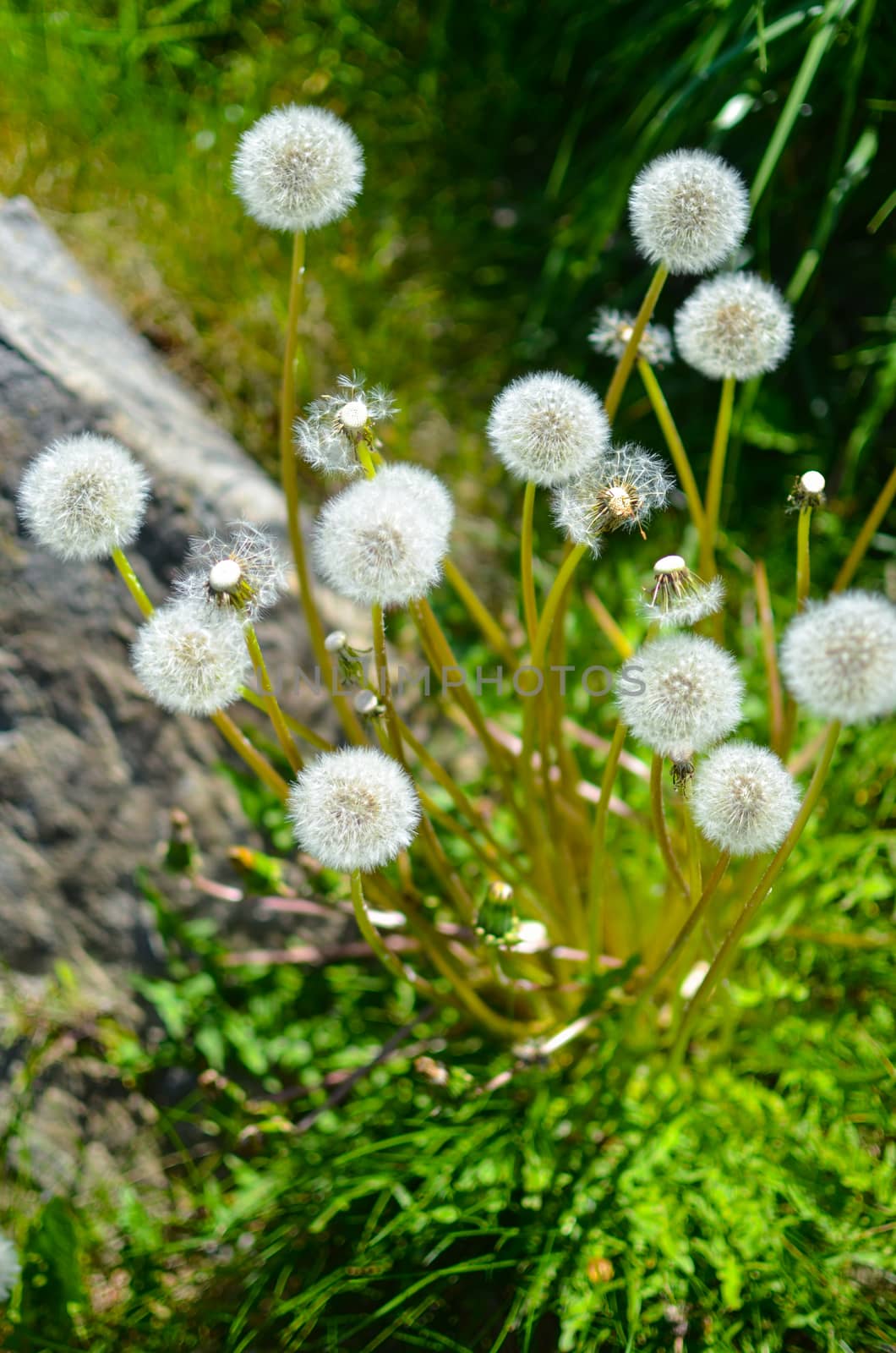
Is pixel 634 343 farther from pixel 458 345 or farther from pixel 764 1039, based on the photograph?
pixel 458 345

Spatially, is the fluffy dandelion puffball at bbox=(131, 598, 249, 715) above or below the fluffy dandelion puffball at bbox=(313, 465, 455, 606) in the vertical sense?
below

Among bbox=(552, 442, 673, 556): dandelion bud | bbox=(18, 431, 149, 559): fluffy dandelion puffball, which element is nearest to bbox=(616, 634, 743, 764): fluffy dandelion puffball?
bbox=(552, 442, 673, 556): dandelion bud

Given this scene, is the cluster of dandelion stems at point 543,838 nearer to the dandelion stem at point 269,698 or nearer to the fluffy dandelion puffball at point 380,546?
the dandelion stem at point 269,698

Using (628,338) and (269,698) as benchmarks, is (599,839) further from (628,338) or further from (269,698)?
(628,338)

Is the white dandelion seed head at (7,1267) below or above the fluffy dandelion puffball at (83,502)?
below

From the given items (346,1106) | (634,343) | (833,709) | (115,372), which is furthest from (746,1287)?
(115,372)

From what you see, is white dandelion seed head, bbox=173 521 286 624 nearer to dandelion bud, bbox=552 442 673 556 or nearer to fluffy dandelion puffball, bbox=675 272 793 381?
dandelion bud, bbox=552 442 673 556

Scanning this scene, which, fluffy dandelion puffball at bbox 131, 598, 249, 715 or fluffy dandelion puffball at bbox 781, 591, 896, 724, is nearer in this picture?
fluffy dandelion puffball at bbox 781, 591, 896, 724

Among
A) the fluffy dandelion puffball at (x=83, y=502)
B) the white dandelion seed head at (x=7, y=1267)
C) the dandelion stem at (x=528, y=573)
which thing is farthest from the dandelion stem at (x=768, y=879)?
the white dandelion seed head at (x=7, y=1267)

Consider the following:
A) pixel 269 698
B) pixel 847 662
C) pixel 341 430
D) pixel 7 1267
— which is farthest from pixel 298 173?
pixel 7 1267
